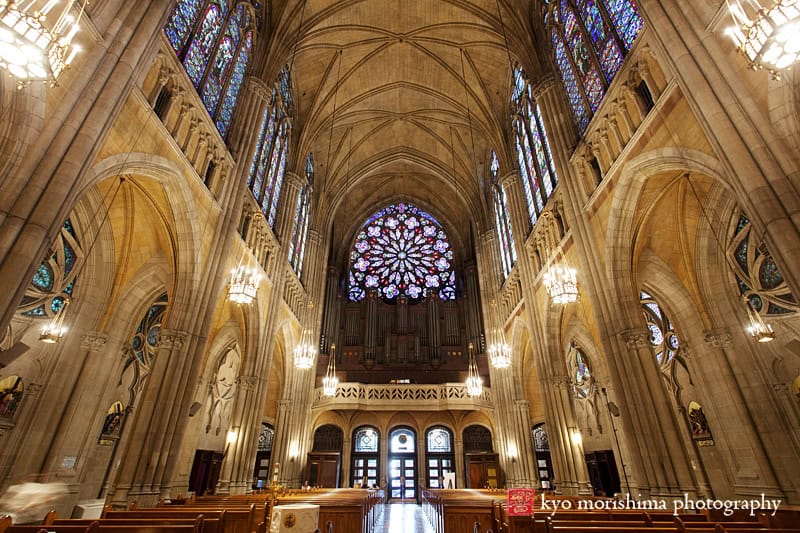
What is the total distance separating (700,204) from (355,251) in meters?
22.9

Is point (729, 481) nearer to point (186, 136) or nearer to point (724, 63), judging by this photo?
point (724, 63)

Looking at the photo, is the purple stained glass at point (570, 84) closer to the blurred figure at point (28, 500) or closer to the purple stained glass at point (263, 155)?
the purple stained glass at point (263, 155)

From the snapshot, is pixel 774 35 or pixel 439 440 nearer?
pixel 774 35

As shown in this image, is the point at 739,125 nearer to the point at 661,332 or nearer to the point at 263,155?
the point at 661,332

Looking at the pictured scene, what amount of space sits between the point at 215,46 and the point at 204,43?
19.8 inches

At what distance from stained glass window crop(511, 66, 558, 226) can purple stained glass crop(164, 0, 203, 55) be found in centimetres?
1167

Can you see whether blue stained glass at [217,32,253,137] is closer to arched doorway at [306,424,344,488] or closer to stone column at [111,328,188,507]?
stone column at [111,328,188,507]

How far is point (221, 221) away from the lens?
36.8 ft

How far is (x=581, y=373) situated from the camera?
1905 centimetres

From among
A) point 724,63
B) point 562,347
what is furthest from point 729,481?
point 724,63

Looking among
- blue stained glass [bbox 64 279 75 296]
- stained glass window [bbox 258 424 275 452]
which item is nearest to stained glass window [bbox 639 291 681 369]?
blue stained glass [bbox 64 279 75 296]

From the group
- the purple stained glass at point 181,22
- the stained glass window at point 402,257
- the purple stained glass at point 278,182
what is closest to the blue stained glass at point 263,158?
the purple stained glass at point 278,182

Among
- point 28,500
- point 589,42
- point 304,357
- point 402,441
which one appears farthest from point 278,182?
point 402,441

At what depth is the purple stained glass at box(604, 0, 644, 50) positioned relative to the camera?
Answer: 9.62 metres
